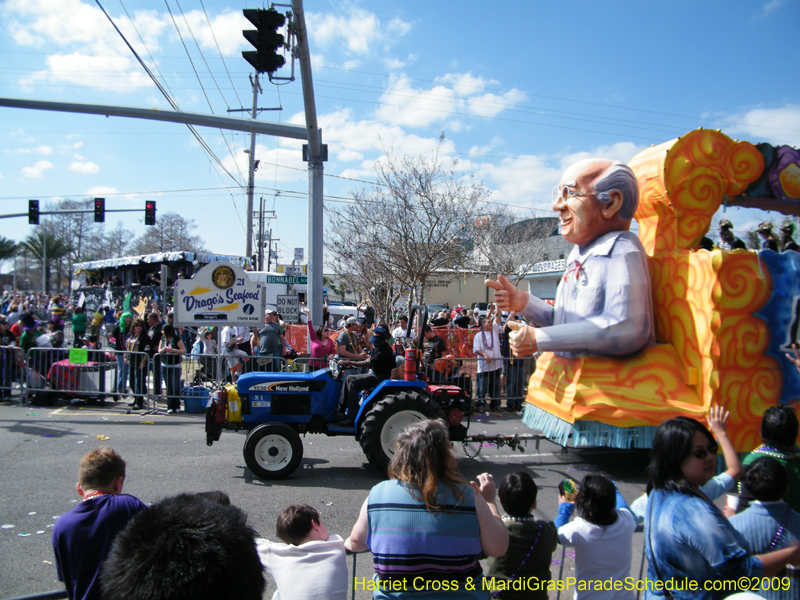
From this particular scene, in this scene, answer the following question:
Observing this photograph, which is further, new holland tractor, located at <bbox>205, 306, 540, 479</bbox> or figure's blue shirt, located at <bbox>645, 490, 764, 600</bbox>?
new holland tractor, located at <bbox>205, 306, 540, 479</bbox>

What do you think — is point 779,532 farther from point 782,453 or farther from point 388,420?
point 388,420

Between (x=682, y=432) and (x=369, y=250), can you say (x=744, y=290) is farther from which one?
(x=369, y=250)

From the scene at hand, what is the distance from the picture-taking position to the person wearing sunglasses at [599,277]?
5.70 metres

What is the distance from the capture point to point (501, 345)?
10.7m

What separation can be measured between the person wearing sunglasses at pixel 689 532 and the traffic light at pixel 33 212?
899 inches

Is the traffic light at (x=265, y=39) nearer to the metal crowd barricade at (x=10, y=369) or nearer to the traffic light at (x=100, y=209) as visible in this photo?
the metal crowd barricade at (x=10, y=369)

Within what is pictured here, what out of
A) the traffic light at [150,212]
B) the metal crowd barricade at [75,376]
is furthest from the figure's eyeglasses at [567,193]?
the traffic light at [150,212]

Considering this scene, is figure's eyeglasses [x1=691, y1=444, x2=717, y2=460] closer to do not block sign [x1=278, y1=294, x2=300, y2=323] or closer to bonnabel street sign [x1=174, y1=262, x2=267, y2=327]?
bonnabel street sign [x1=174, y1=262, x2=267, y2=327]

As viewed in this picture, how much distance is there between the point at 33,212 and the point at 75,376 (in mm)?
13436

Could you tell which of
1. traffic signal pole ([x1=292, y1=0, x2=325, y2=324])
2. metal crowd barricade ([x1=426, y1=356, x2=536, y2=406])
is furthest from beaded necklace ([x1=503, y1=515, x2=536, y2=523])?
traffic signal pole ([x1=292, y1=0, x2=325, y2=324])

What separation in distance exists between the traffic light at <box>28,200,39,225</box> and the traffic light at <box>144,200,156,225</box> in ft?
11.9

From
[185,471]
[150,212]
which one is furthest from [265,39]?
[150,212]

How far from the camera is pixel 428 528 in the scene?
2.11 metres

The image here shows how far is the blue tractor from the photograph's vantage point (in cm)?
600
